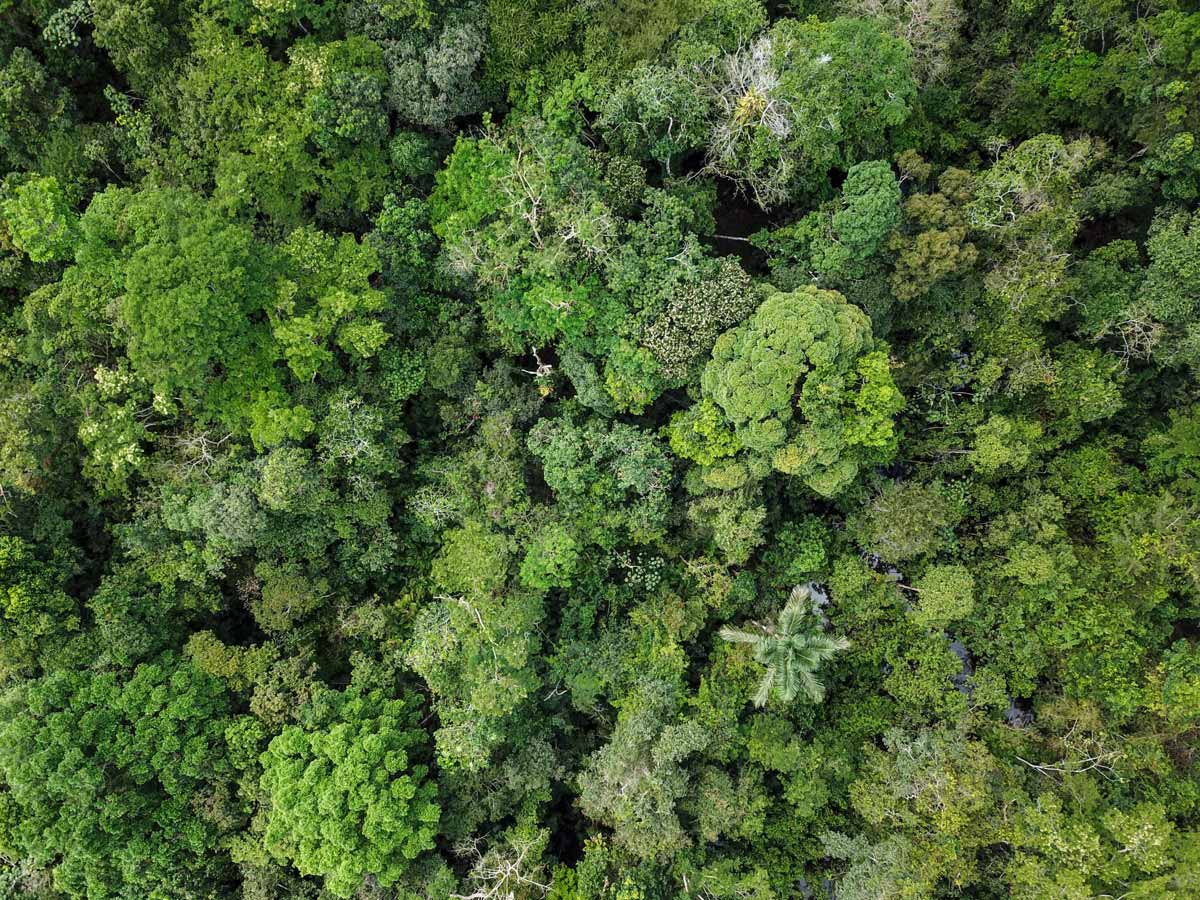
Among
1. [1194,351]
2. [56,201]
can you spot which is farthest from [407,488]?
[1194,351]

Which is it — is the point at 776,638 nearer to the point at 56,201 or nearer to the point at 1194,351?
the point at 1194,351

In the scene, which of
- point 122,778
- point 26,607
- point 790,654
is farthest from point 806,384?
point 26,607

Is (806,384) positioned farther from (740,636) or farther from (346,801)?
(346,801)

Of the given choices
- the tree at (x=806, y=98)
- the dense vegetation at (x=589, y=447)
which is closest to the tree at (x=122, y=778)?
the dense vegetation at (x=589, y=447)

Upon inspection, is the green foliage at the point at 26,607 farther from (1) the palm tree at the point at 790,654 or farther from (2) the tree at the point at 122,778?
(1) the palm tree at the point at 790,654

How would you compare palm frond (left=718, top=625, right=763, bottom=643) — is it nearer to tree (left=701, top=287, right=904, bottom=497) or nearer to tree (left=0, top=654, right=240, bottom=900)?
tree (left=701, top=287, right=904, bottom=497)

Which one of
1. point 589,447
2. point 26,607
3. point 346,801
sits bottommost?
point 346,801

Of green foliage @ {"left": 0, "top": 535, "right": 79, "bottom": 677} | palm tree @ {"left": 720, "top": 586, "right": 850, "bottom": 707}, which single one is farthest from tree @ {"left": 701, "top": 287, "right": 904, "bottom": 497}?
green foliage @ {"left": 0, "top": 535, "right": 79, "bottom": 677}
